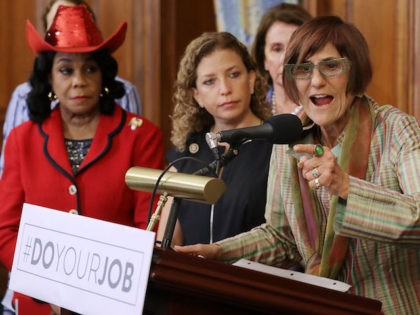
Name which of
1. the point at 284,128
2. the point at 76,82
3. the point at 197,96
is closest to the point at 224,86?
the point at 197,96

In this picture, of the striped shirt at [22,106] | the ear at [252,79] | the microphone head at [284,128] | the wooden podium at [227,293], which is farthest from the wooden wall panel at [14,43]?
the wooden podium at [227,293]

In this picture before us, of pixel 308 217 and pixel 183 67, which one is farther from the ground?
pixel 183 67

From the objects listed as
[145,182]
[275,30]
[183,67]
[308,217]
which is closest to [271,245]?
[308,217]

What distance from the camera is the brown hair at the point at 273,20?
11.5 feet

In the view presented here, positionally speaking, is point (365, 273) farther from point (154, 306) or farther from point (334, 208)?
point (154, 306)

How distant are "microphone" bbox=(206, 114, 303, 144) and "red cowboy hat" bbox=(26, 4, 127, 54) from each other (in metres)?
1.48

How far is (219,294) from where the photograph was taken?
1583 mm

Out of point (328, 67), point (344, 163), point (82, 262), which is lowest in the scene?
point (82, 262)

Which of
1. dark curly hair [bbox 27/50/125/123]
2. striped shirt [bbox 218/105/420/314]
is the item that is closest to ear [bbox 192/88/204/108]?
dark curly hair [bbox 27/50/125/123]

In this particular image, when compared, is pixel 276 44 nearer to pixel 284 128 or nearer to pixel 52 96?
pixel 52 96

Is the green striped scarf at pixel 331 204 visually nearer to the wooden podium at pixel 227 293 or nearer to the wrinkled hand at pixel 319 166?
the wrinkled hand at pixel 319 166

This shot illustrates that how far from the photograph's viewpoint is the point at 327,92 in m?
2.11

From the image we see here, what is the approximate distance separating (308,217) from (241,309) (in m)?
0.57

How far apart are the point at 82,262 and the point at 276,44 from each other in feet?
6.44
